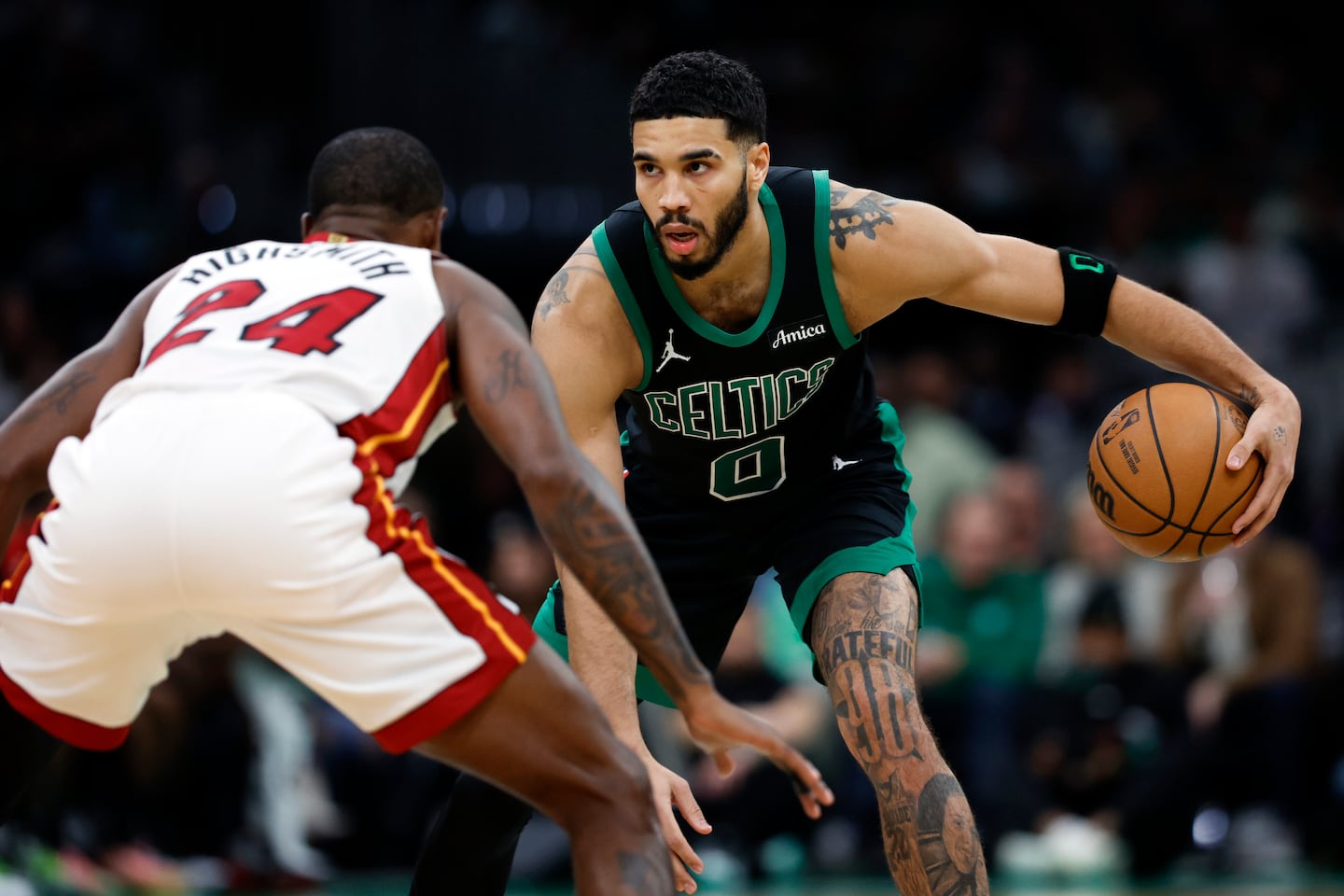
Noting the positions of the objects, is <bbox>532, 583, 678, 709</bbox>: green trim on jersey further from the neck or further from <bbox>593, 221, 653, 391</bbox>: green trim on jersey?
the neck

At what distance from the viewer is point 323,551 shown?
10.1ft

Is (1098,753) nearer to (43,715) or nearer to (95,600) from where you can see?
(43,715)

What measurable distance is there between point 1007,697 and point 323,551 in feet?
18.4

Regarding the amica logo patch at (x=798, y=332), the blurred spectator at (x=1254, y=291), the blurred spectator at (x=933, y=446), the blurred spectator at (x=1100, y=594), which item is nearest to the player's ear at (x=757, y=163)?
the amica logo patch at (x=798, y=332)

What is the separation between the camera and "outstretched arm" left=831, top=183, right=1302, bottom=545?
4387mm

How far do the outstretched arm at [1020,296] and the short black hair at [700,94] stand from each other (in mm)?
405

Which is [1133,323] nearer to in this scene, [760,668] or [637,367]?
[637,367]

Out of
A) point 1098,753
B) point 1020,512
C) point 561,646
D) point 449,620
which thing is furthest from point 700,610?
point 1020,512

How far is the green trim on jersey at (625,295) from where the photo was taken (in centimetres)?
439

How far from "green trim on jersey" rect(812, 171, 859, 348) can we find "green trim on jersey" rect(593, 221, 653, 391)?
493 millimetres

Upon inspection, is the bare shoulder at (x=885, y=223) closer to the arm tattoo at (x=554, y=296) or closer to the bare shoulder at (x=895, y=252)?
the bare shoulder at (x=895, y=252)

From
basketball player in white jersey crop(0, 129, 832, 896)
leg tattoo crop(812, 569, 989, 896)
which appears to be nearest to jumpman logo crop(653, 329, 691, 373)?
leg tattoo crop(812, 569, 989, 896)

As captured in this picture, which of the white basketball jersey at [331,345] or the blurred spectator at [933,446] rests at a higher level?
the white basketball jersey at [331,345]

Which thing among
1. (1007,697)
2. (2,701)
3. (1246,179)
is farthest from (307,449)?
(1246,179)
